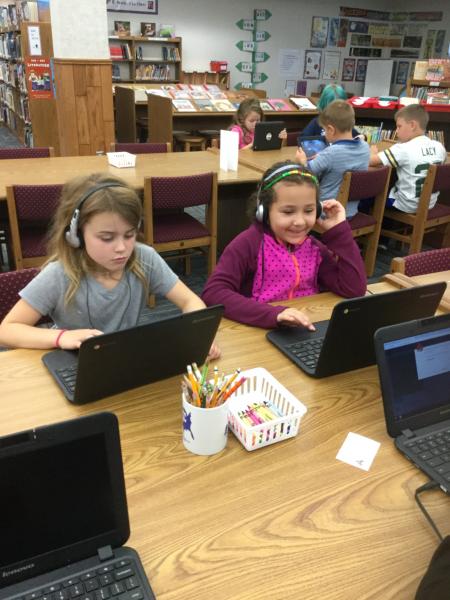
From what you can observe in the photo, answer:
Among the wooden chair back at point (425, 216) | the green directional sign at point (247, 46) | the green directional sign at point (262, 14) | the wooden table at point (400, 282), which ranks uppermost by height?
the green directional sign at point (262, 14)

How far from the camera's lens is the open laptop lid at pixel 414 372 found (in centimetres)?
93

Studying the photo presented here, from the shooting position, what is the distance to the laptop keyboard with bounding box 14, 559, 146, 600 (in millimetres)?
655

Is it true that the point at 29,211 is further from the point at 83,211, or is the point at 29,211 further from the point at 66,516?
the point at 66,516

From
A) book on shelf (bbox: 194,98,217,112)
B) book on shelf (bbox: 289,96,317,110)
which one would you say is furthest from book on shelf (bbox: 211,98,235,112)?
book on shelf (bbox: 289,96,317,110)

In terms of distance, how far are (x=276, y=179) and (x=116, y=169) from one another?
183 cm

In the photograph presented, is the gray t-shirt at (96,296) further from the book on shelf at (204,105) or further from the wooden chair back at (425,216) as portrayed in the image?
the book on shelf at (204,105)

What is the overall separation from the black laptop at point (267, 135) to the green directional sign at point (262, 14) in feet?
18.7

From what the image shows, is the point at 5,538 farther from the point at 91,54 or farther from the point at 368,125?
the point at 368,125

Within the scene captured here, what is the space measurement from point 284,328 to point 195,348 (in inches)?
14.3

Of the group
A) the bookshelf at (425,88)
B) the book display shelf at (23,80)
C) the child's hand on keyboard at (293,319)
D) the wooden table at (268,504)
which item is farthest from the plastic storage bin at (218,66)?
the wooden table at (268,504)

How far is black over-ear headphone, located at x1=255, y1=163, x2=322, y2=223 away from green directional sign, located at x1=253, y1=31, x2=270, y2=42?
8270mm

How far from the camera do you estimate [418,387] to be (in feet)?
3.19

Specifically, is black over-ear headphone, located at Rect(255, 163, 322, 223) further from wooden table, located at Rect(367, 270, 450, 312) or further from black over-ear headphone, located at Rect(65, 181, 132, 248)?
black over-ear headphone, located at Rect(65, 181, 132, 248)

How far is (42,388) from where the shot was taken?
3.54 feet
